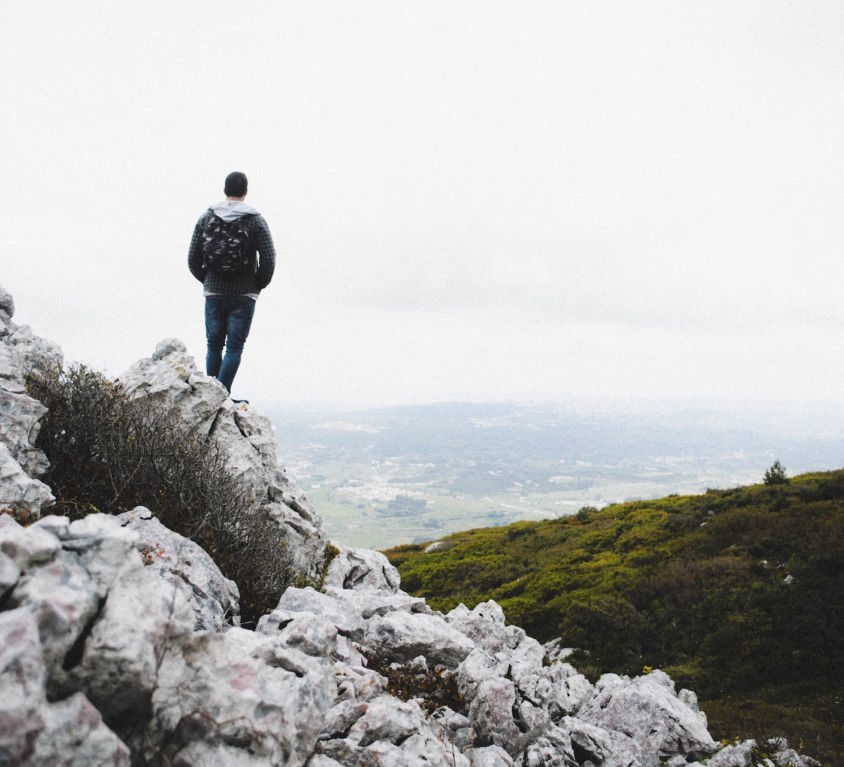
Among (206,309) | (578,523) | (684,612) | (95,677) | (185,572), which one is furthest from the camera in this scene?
(578,523)

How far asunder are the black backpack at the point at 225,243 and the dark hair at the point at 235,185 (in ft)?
1.98

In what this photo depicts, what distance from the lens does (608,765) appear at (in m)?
7.52

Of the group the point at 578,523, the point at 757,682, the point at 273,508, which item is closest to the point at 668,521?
the point at 578,523

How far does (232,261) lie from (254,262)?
0.48 meters

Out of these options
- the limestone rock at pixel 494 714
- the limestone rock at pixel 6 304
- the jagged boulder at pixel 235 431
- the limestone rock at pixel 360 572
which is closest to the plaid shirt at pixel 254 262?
the jagged boulder at pixel 235 431

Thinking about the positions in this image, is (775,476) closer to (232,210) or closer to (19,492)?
(232,210)

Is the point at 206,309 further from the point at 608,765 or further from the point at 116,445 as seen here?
the point at 608,765

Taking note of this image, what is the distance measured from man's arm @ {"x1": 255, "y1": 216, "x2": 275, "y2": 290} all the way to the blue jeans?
1.56 ft

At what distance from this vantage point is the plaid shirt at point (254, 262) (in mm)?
9500

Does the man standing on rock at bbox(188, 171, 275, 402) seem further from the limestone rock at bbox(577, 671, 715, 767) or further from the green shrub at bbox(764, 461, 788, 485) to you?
the green shrub at bbox(764, 461, 788, 485)

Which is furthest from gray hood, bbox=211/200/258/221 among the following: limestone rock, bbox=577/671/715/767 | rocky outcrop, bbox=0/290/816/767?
limestone rock, bbox=577/671/715/767

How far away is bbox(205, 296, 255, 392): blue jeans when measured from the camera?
9789 mm

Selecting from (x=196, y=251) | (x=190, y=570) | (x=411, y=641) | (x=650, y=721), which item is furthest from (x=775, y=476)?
(x=190, y=570)

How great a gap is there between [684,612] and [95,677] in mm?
18621
